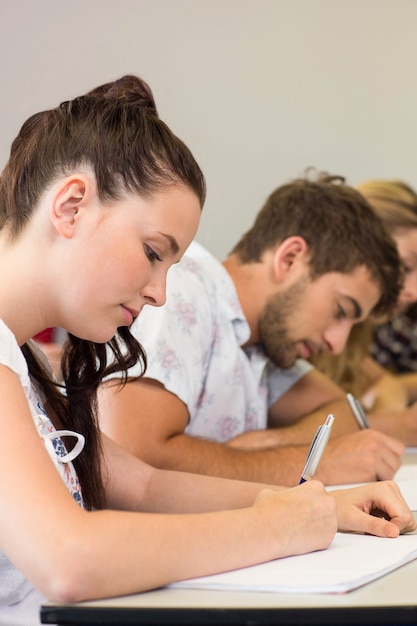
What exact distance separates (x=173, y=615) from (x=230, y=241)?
8.48 feet

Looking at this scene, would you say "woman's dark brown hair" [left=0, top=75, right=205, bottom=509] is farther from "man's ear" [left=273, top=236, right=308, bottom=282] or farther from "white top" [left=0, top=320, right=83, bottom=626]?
"man's ear" [left=273, top=236, right=308, bottom=282]

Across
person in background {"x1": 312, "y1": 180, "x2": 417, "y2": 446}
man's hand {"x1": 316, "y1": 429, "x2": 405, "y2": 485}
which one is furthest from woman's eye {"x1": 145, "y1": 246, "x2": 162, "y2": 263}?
person in background {"x1": 312, "y1": 180, "x2": 417, "y2": 446}

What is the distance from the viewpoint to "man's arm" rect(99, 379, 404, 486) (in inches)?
65.6

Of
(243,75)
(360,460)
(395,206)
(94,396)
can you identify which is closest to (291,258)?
(360,460)

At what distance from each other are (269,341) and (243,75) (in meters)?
1.35

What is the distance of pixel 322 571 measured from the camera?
0.88m

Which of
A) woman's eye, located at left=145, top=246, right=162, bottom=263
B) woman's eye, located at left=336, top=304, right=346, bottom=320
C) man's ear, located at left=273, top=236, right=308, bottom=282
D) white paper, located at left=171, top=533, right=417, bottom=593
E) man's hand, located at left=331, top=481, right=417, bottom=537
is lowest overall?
woman's eye, located at left=336, top=304, right=346, bottom=320

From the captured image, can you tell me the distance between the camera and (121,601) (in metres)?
0.80

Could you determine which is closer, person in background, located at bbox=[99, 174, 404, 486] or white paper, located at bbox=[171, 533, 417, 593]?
white paper, located at bbox=[171, 533, 417, 593]

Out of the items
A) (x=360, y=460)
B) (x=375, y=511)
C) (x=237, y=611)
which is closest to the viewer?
(x=237, y=611)

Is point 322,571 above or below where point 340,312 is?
above

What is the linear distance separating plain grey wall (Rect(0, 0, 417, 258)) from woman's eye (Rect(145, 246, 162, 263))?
200cm

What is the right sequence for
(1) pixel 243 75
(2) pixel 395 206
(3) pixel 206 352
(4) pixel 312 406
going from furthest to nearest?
1. (1) pixel 243 75
2. (2) pixel 395 206
3. (4) pixel 312 406
4. (3) pixel 206 352

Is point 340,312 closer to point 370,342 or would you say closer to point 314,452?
point 370,342
